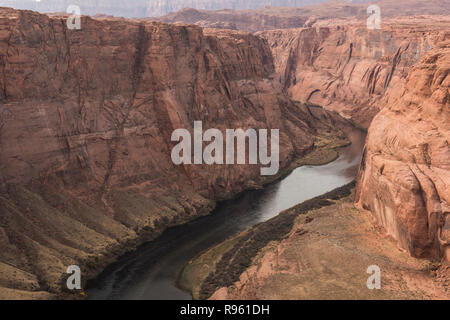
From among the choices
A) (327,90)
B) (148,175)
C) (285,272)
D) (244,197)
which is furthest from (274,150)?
(327,90)

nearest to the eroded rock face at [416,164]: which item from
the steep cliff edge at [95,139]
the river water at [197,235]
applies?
the river water at [197,235]

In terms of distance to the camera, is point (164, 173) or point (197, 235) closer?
point (197, 235)

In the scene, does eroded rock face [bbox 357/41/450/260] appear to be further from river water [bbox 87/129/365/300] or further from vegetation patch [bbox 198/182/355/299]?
river water [bbox 87/129/365/300]

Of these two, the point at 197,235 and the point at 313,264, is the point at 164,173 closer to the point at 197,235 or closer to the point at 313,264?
the point at 197,235

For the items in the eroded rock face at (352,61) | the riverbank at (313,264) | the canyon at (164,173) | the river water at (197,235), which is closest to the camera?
the riverbank at (313,264)

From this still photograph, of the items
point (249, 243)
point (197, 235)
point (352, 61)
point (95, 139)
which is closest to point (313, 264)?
point (249, 243)

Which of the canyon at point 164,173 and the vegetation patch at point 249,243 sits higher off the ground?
the canyon at point 164,173

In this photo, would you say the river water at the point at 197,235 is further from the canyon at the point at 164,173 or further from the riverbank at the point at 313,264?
the riverbank at the point at 313,264
